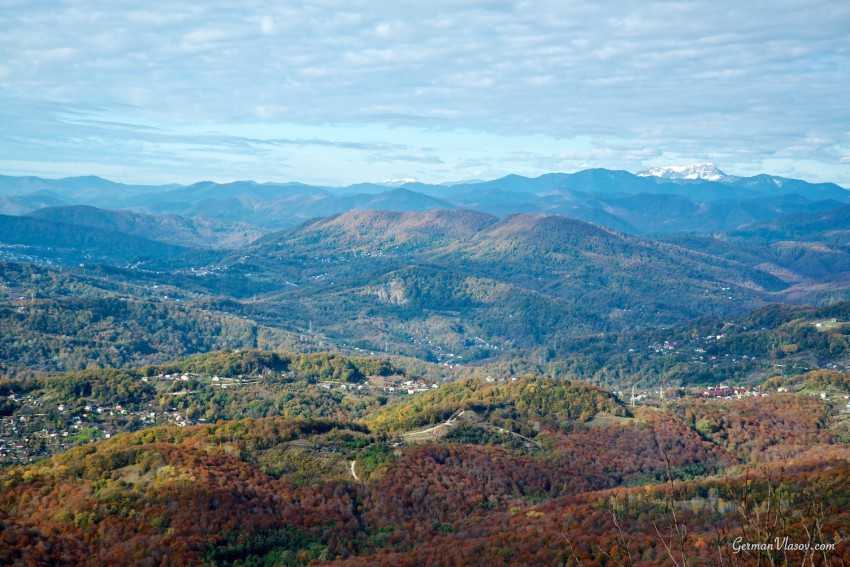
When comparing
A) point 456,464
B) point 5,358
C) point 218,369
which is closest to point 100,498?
point 456,464

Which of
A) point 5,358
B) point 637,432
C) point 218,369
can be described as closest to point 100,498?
point 637,432

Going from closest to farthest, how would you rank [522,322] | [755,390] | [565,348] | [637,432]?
[637,432] → [755,390] → [565,348] → [522,322]

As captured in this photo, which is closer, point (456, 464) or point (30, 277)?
point (456, 464)

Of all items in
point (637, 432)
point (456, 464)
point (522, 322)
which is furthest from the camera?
point (522, 322)

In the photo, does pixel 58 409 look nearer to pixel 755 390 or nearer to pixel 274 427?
pixel 274 427

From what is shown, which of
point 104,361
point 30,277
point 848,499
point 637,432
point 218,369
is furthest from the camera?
point 30,277

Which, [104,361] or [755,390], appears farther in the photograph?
[104,361]

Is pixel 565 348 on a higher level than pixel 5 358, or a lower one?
lower

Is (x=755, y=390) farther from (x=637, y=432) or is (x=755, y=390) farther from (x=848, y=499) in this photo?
(x=848, y=499)

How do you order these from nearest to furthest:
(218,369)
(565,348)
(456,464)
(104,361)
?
(456,464) → (218,369) → (104,361) → (565,348)
